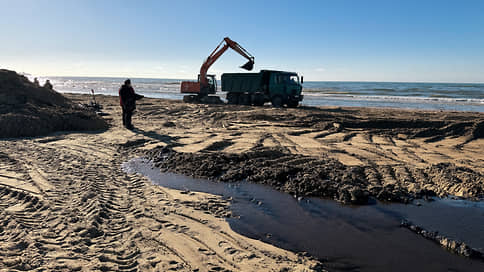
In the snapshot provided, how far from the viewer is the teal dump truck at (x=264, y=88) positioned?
18281 millimetres

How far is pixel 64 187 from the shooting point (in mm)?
4945

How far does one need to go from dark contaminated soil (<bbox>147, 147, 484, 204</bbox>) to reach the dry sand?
5cm

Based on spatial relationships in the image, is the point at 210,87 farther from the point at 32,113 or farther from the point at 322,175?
the point at 322,175

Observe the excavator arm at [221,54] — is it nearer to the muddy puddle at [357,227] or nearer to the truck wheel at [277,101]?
the truck wheel at [277,101]

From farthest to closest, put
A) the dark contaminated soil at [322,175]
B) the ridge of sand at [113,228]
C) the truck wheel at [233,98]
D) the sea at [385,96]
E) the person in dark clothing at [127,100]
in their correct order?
the sea at [385,96]
the truck wheel at [233,98]
the person in dark clothing at [127,100]
the dark contaminated soil at [322,175]
the ridge of sand at [113,228]

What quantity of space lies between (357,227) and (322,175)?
1736 mm

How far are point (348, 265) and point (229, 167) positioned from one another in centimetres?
345

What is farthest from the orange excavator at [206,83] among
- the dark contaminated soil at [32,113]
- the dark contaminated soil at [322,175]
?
the dark contaminated soil at [322,175]

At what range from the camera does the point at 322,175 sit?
562 cm

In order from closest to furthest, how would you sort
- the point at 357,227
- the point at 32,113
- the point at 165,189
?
the point at 357,227
the point at 165,189
the point at 32,113

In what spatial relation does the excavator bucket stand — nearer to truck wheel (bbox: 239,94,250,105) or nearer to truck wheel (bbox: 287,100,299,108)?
truck wheel (bbox: 239,94,250,105)

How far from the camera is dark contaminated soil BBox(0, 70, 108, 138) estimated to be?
932cm

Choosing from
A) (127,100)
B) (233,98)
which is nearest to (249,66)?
(233,98)

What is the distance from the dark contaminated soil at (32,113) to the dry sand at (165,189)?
874 mm
